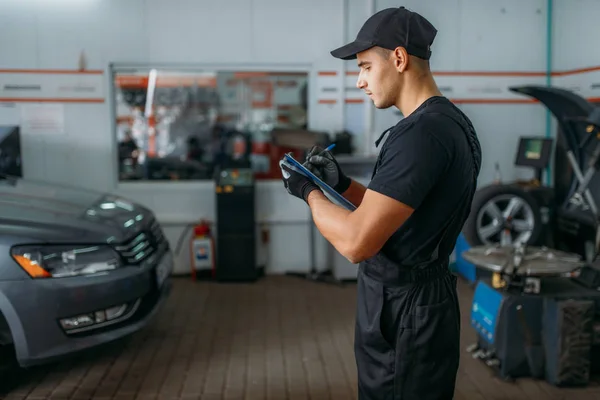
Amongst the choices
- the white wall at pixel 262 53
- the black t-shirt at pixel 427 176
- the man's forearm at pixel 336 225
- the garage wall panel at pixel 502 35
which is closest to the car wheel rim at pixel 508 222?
the white wall at pixel 262 53

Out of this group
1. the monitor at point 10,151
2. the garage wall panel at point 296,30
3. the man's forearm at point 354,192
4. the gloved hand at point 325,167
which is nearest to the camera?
the gloved hand at point 325,167

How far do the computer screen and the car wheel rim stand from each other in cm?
60

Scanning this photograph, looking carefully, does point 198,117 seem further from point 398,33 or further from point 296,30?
point 398,33

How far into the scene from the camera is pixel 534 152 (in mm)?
6371

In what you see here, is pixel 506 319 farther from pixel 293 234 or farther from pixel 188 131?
pixel 188 131

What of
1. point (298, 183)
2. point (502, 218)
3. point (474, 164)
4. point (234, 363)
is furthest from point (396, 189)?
point (502, 218)

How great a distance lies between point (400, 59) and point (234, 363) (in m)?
2.91

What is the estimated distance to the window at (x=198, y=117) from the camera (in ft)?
21.5

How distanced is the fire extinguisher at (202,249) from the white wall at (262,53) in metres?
0.29

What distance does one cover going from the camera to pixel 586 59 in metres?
6.07

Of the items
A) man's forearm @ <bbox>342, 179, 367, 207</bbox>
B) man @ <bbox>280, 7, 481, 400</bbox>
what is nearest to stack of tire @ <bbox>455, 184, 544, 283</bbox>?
man's forearm @ <bbox>342, 179, 367, 207</bbox>

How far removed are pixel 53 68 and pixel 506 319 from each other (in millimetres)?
5072

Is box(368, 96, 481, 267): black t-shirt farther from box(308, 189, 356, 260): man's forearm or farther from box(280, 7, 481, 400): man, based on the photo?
box(308, 189, 356, 260): man's forearm

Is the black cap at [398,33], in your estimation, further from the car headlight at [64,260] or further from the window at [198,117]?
the window at [198,117]
